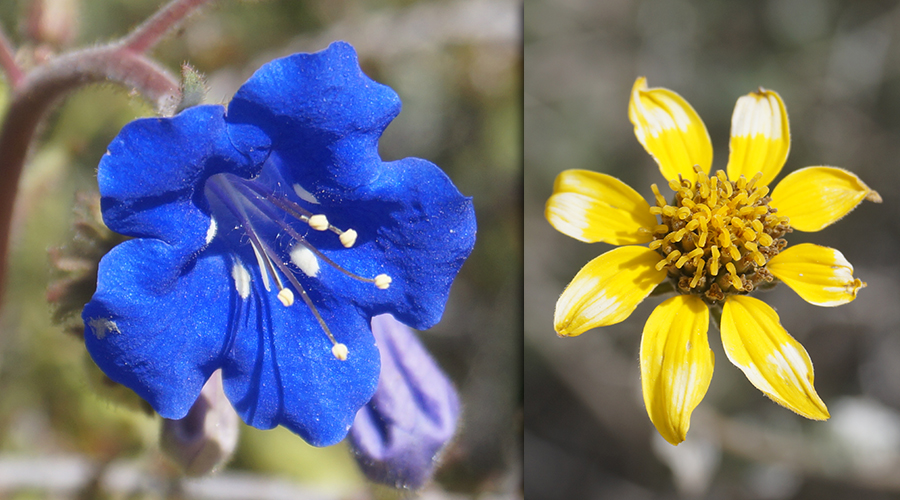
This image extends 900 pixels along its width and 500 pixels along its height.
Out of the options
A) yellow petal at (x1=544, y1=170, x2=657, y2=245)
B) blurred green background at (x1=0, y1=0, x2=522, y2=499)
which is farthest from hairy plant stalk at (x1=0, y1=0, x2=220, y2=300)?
yellow petal at (x1=544, y1=170, x2=657, y2=245)

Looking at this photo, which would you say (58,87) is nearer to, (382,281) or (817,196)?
(382,281)

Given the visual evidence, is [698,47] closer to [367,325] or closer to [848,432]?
[848,432]

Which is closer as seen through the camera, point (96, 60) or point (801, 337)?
point (96, 60)

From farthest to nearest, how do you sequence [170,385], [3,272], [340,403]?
[3,272] → [340,403] → [170,385]

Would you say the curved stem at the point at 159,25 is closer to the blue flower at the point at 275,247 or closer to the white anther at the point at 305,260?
the blue flower at the point at 275,247

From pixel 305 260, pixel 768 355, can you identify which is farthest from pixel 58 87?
pixel 768 355

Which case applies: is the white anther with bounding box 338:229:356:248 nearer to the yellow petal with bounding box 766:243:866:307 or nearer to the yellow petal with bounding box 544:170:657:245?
the yellow petal with bounding box 544:170:657:245

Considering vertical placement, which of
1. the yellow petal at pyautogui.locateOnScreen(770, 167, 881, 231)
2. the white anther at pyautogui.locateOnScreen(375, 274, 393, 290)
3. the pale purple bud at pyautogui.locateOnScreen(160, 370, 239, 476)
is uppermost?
the yellow petal at pyautogui.locateOnScreen(770, 167, 881, 231)

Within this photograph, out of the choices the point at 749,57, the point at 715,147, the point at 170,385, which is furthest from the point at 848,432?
the point at 170,385
